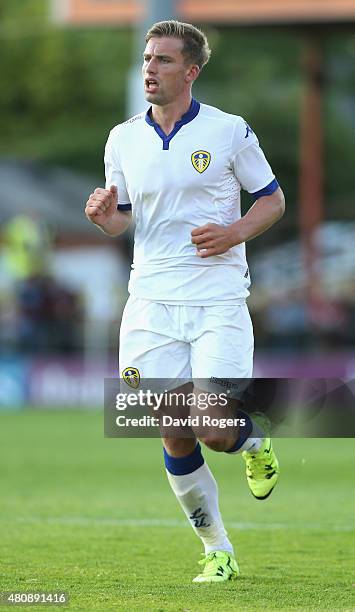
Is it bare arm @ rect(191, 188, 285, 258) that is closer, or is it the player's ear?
bare arm @ rect(191, 188, 285, 258)

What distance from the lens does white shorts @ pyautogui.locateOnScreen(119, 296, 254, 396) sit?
7.25 m

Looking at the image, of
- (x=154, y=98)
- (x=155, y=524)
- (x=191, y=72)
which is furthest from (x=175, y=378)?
(x=155, y=524)

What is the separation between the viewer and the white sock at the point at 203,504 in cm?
760

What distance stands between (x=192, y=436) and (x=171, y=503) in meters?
4.17

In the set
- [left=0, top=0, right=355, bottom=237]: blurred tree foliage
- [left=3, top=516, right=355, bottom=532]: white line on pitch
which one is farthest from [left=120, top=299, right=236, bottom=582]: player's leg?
[left=0, top=0, right=355, bottom=237]: blurred tree foliage

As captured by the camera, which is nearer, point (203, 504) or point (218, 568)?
point (218, 568)

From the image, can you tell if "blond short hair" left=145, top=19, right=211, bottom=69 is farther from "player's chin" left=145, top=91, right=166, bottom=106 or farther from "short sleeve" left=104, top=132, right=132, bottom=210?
"short sleeve" left=104, top=132, right=132, bottom=210

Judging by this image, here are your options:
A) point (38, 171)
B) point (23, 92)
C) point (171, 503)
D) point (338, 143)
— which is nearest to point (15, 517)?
point (171, 503)

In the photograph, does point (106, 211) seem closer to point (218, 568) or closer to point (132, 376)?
point (132, 376)

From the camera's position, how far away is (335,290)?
27.3 m

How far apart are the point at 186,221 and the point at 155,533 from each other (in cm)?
289

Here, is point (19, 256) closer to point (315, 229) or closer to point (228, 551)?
point (315, 229)

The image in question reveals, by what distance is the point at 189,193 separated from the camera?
7309 millimetres

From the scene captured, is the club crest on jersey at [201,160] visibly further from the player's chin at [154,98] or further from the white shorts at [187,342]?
the white shorts at [187,342]
